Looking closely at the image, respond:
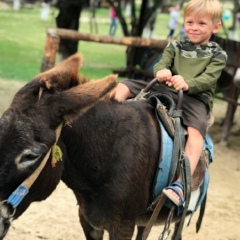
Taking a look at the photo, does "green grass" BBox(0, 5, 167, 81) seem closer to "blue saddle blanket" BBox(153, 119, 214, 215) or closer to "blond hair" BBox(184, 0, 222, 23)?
"blond hair" BBox(184, 0, 222, 23)

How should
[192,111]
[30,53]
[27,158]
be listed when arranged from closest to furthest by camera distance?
[27,158]
[192,111]
[30,53]

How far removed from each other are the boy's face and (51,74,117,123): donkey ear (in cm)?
96

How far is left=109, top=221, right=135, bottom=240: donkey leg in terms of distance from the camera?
8.99 ft

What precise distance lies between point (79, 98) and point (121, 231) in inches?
33.1

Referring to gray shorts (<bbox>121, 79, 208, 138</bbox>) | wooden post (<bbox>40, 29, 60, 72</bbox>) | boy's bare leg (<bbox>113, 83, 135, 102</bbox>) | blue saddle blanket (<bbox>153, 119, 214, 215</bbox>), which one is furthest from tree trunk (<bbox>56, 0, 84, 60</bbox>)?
blue saddle blanket (<bbox>153, 119, 214, 215</bbox>)

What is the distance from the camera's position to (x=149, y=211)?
2979 millimetres

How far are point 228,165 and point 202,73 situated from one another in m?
4.75

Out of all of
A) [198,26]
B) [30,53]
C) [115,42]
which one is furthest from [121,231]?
[30,53]

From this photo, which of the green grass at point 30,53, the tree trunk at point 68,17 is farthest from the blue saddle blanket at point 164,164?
the tree trunk at point 68,17

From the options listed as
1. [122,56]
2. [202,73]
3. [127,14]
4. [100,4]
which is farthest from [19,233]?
[100,4]

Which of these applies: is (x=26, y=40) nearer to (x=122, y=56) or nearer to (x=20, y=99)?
(x=122, y=56)

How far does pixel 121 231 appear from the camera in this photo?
9.02 feet

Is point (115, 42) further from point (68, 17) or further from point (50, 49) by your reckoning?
point (68, 17)

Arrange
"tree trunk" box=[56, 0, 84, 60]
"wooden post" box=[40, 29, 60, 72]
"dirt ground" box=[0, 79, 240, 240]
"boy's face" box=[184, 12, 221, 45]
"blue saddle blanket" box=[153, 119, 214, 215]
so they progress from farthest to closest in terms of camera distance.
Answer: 1. "tree trunk" box=[56, 0, 84, 60]
2. "wooden post" box=[40, 29, 60, 72]
3. "dirt ground" box=[0, 79, 240, 240]
4. "boy's face" box=[184, 12, 221, 45]
5. "blue saddle blanket" box=[153, 119, 214, 215]
